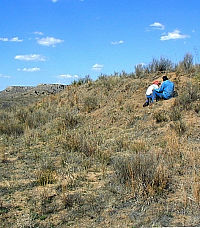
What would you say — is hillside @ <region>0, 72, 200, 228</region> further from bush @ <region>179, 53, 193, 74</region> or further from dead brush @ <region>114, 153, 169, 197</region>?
bush @ <region>179, 53, 193, 74</region>

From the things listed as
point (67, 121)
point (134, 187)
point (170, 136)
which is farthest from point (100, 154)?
point (67, 121)

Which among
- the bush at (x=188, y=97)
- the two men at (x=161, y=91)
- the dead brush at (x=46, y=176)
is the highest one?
the two men at (x=161, y=91)

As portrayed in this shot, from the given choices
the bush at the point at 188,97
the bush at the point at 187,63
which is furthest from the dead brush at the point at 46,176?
the bush at the point at 187,63

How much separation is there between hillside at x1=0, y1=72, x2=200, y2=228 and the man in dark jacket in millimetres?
364

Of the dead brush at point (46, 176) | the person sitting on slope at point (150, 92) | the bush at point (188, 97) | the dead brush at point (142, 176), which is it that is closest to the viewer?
the dead brush at point (142, 176)

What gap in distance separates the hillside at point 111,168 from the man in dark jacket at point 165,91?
364 millimetres

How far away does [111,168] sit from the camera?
7504mm

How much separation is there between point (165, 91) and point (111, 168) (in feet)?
22.3

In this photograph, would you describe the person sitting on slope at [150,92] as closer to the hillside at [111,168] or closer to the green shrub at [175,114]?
the hillside at [111,168]

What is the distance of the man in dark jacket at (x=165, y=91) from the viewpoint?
13.1 meters

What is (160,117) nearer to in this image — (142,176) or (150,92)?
(150,92)

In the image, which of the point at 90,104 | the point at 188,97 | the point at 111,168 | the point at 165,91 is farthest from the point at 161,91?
the point at 111,168

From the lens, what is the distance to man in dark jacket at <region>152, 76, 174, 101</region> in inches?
516

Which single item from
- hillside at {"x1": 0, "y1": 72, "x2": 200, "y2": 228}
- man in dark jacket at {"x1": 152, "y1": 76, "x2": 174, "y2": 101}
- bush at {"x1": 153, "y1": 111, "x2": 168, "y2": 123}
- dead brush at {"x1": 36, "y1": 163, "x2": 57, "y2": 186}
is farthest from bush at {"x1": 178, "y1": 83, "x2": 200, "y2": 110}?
dead brush at {"x1": 36, "y1": 163, "x2": 57, "y2": 186}
